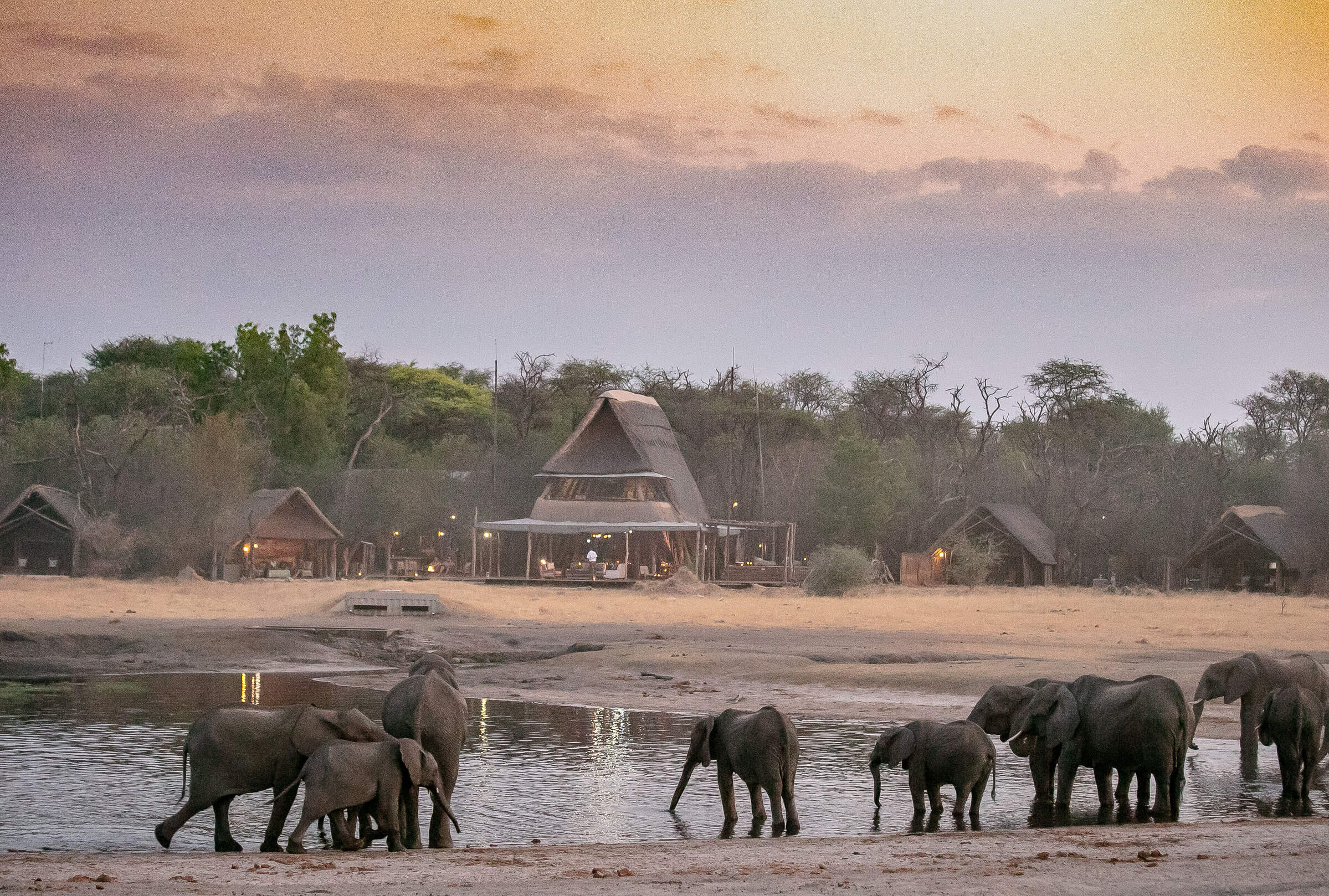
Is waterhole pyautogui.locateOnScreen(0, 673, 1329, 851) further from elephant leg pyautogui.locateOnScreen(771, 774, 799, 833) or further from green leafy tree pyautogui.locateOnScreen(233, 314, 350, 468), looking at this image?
green leafy tree pyautogui.locateOnScreen(233, 314, 350, 468)

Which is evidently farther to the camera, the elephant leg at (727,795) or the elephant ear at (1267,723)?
the elephant ear at (1267,723)

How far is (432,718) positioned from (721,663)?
1371 centimetres

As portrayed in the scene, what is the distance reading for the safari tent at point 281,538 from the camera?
5688cm

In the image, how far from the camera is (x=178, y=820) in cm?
1052

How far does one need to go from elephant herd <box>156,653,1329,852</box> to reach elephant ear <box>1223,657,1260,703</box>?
0.02 m

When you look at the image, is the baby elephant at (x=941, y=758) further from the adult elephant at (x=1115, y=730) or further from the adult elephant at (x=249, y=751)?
the adult elephant at (x=249, y=751)

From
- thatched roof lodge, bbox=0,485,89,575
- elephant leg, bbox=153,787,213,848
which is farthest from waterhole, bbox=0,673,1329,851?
thatched roof lodge, bbox=0,485,89,575

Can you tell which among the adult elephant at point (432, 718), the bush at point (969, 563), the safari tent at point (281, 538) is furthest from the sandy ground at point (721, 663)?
the safari tent at point (281, 538)

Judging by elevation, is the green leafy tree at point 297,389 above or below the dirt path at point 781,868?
above

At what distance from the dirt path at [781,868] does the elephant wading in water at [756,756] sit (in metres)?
0.96

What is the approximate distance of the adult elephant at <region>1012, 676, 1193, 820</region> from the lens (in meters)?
12.2

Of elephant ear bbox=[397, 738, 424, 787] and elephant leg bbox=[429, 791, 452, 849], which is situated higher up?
elephant ear bbox=[397, 738, 424, 787]

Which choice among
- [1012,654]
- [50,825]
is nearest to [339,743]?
[50,825]

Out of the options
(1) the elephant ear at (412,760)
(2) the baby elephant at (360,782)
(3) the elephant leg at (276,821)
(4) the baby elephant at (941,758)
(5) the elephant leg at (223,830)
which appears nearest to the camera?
(2) the baby elephant at (360,782)
